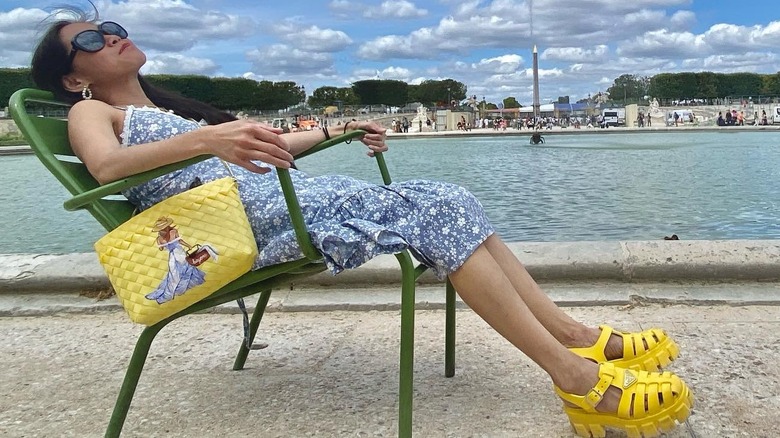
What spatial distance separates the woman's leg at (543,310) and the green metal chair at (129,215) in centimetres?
22

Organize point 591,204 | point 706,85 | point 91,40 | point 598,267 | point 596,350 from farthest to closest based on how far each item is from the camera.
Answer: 1. point 706,85
2. point 591,204
3. point 598,267
4. point 91,40
5. point 596,350

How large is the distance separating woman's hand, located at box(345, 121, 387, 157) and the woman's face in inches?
26.1

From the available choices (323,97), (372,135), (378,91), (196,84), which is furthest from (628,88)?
(372,135)

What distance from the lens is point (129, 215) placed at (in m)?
1.93

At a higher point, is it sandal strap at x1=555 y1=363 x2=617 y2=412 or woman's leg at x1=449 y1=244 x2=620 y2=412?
woman's leg at x1=449 y1=244 x2=620 y2=412

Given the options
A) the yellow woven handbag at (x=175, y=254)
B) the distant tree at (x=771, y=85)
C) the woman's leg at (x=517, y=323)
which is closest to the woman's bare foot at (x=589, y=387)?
the woman's leg at (x=517, y=323)

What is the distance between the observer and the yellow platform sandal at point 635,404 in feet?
5.60

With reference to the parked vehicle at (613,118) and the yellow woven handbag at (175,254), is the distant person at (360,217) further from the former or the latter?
the parked vehicle at (613,118)

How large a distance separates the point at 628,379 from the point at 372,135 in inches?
39.6

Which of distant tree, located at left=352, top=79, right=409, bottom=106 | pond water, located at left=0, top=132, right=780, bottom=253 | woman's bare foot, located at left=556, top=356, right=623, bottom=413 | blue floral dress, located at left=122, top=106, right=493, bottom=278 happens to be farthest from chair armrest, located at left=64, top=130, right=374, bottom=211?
distant tree, located at left=352, top=79, right=409, bottom=106

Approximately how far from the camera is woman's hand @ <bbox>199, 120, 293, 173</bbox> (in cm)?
157

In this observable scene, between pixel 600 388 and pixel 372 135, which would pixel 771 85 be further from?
pixel 600 388

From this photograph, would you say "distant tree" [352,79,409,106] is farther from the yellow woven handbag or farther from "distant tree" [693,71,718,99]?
the yellow woven handbag

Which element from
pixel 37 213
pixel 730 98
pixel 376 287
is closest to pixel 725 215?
pixel 376 287
